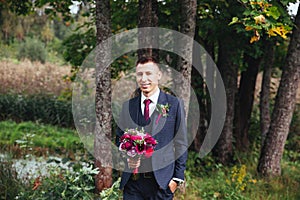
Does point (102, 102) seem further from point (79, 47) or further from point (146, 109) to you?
point (79, 47)

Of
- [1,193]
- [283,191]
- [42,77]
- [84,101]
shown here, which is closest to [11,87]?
[42,77]

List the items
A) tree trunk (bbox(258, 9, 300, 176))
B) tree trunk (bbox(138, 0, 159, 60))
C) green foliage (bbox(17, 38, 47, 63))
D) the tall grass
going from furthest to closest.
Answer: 1. green foliage (bbox(17, 38, 47, 63))
2. the tall grass
3. tree trunk (bbox(258, 9, 300, 176))
4. tree trunk (bbox(138, 0, 159, 60))

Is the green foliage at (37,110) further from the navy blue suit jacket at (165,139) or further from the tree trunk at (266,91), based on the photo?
the navy blue suit jacket at (165,139)

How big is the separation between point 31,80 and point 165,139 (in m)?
9.12

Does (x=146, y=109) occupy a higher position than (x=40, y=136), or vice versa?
(x=146, y=109)

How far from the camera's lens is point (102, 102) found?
4098mm

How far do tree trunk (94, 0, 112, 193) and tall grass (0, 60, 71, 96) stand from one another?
6980mm

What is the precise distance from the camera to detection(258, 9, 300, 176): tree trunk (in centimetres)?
498

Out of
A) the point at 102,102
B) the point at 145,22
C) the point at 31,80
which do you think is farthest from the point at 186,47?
the point at 31,80

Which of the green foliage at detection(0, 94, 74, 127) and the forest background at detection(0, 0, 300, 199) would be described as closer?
the forest background at detection(0, 0, 300, 199)

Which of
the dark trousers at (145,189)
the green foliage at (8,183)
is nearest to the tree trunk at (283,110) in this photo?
the dark trousers at (145,189)

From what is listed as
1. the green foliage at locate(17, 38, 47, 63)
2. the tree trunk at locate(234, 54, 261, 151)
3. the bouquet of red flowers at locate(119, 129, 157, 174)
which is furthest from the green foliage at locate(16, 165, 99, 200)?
the green foliage at locate(17, 38, 47, 63)

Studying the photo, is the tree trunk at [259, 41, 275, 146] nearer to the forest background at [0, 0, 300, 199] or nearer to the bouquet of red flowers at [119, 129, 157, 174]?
the forest background at [0, 0, 300, 199]

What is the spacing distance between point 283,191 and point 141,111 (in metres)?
A: 2.80
